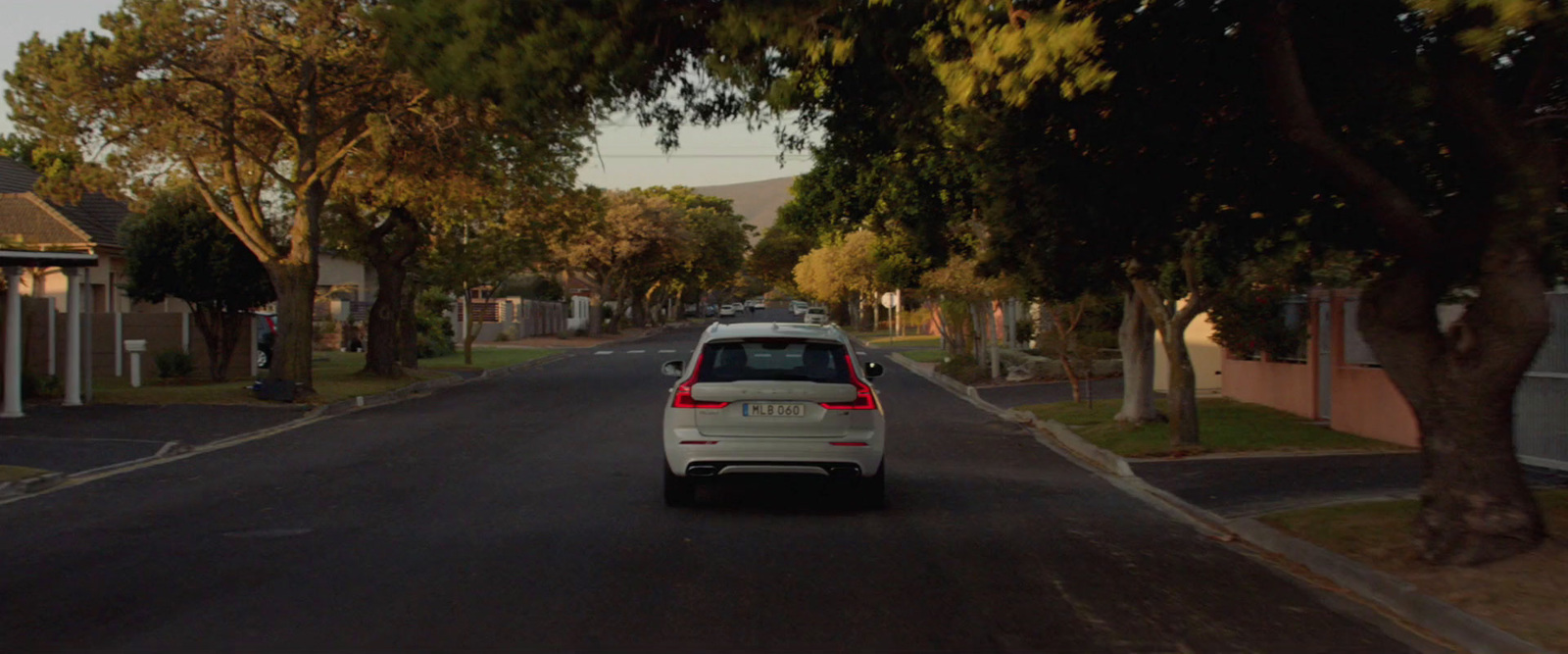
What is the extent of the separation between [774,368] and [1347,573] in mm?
4788

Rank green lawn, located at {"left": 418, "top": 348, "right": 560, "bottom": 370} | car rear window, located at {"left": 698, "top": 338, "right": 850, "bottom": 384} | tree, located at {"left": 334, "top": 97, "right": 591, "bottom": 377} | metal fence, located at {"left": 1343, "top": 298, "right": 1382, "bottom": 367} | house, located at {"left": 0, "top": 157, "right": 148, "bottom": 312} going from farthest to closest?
green lawn, located at {"left": 418, "top": 348, "right": 560, "bottom": 370}, house, located at {"left": 0, "top": 157, "right": 148, "bottom": 312}, tree, located at {"left": 334, "top": 97, "right": 591, "bottom": 377}, metal fence, located at {"left": 1343, "top": 298, "right": 1382, "bottom": 367}, car rear window, located at {"left": 698, "top": 338, "right": 850, "bottom": 384}

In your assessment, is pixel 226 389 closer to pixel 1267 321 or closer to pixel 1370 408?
pixel 1267 321

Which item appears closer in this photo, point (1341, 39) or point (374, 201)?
point (1341, 39)

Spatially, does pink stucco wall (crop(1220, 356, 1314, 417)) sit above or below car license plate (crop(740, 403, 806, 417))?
→ below

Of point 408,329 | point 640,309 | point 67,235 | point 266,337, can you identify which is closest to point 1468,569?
point 408,329

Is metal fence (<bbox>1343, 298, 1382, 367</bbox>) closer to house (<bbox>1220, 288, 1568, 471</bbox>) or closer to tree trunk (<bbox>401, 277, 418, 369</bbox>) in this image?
house (<bbox>1220, 288, 1568, 471</bbox>)

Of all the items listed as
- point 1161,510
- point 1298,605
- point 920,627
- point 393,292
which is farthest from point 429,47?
point 393,292

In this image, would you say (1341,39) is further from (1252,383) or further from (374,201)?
(374,201)

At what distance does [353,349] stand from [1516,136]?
4188cm

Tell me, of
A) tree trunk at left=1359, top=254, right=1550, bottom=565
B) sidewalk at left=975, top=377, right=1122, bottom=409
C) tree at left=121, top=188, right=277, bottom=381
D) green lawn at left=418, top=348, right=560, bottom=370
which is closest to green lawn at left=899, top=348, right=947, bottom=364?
sidewalk at left=975, top=377, right=1122, bottom=409

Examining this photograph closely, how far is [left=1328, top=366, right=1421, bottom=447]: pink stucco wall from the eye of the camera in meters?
15.1

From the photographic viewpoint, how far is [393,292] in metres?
30.7

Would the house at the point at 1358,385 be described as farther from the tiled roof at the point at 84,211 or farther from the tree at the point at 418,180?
the tiled roof at the point at 84,211

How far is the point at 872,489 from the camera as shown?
35.7 ft
